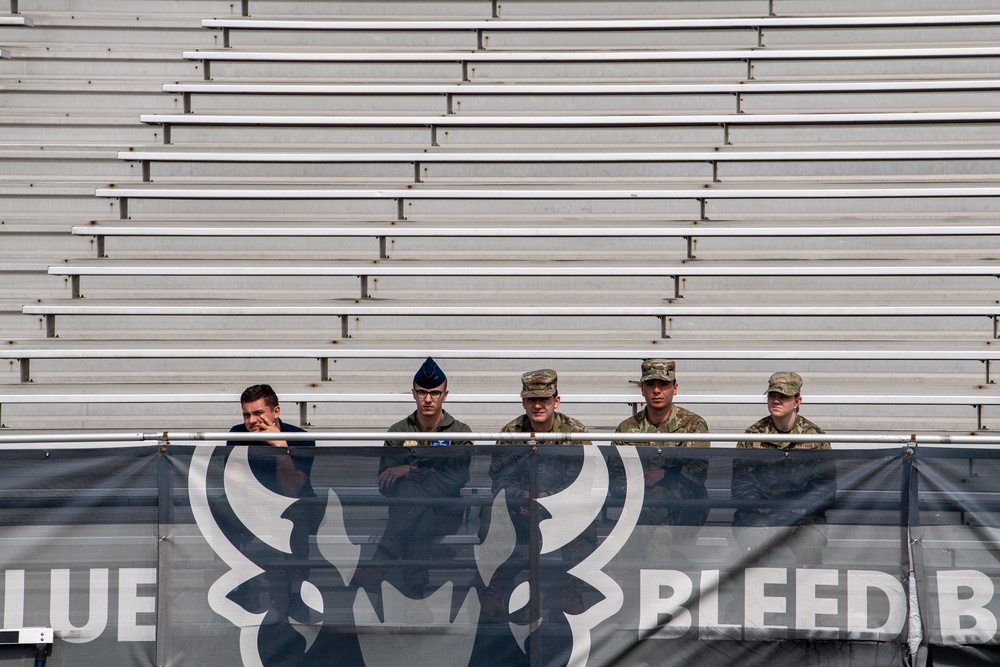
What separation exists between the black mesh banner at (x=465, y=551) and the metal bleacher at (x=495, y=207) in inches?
100

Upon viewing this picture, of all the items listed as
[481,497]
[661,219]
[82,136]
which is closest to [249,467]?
[481,497]

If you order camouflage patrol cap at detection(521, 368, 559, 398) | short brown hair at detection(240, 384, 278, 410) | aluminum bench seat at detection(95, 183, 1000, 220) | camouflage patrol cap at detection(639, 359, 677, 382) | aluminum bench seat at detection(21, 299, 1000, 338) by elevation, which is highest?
aluminum bench seat at detection(95, 183, 1000, 220)

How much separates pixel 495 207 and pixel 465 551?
13.6 ft

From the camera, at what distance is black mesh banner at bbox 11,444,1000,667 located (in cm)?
378

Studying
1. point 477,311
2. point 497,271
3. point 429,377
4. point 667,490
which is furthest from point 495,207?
point 667,490

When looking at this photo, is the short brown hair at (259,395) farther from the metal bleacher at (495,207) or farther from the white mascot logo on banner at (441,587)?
the metal bleacher at (495,207)

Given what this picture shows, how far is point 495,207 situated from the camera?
7.60 m

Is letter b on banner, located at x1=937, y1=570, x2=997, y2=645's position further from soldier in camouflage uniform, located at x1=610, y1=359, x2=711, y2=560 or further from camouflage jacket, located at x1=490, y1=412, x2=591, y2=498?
camouflage jacket, located at x1=490, y1=412, x2=591, y2=498

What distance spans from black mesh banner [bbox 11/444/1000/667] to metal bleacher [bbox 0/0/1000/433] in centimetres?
255

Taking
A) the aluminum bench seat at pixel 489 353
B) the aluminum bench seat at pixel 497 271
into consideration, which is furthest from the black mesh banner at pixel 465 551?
the aluminum bench seat at pixel 497 271

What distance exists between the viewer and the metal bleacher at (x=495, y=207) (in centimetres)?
662

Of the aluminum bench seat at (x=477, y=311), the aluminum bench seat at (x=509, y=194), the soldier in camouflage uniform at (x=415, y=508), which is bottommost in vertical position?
the soldier in camouflage uniform at (x=415, y=508)

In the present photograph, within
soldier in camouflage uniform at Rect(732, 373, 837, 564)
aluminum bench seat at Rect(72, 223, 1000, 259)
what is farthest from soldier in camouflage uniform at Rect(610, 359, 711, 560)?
aluminum bench seat at Rect(72, 223, 1000, 259)

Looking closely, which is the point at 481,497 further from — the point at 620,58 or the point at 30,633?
the point at 620,58
